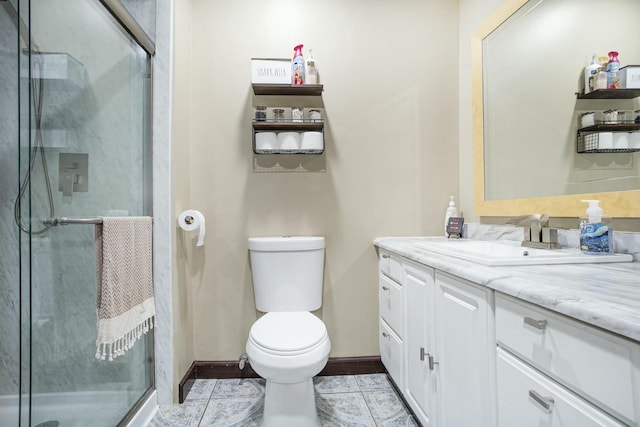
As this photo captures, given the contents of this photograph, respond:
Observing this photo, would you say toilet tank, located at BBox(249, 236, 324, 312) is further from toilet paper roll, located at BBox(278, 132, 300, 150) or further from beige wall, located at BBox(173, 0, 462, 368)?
toilet paper roll, located at BBox(278, 132, 300, 150)

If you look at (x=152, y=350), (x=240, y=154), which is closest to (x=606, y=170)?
(x=240, y=154)

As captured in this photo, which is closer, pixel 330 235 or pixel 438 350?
pixel 438 350

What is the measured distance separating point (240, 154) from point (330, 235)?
0.70 m

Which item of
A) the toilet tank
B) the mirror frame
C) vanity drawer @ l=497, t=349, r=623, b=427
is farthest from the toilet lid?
the mirror frame

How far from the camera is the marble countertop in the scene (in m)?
0.52

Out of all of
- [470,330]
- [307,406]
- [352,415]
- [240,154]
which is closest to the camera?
[470,330]

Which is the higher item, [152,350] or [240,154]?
[240,154]

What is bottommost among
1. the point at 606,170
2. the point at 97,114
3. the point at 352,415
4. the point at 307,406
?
the point at 352,415

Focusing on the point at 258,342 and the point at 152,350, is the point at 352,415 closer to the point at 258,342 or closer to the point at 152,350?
the point at 258,342

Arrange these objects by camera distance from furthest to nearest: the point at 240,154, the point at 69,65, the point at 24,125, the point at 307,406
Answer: the point at 240,154, the point at 307,406, the point at 69,65, the point at 24,125

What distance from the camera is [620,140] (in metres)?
1.05

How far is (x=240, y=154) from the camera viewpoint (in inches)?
74.9

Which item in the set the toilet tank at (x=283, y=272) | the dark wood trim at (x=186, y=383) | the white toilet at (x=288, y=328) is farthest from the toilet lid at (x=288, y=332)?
the dark wood trim at (x=186, y=383)

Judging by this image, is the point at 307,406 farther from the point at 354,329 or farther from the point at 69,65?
the point at 69,65
